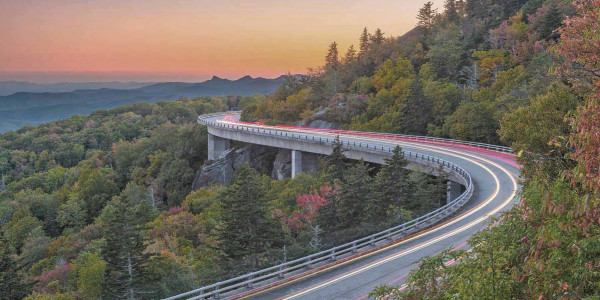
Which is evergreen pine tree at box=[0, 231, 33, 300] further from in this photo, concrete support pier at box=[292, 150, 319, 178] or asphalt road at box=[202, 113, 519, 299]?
concrete support pier at box=[292, 150, 319, 178]

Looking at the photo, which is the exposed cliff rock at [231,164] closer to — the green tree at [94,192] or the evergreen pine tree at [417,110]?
the green tree at [94,192]

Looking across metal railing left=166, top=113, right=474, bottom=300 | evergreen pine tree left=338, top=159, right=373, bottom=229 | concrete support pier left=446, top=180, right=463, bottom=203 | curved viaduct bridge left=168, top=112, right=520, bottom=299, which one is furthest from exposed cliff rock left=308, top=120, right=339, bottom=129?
evergreen pine tree left=338, top=159, right=373, bottom=229

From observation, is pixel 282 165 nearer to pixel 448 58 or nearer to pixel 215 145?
pixel 215 145

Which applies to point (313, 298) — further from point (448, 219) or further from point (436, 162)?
point (436, 162)

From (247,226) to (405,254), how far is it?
29.7 ft

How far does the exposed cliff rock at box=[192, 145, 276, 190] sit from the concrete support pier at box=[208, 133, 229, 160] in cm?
826

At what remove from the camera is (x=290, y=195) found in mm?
43562

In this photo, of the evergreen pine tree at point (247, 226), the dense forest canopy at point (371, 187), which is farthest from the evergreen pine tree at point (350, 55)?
the evergreen pine tree at point (247, 226)

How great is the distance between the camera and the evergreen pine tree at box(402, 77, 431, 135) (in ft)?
200

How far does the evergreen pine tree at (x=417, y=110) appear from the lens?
6088 cm

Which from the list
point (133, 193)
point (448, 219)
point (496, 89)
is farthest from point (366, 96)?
point (448, 219)

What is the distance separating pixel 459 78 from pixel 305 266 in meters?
60.9

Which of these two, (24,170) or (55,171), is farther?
(24,170)

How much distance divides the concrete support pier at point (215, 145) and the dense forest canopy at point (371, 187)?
16.7 feet
